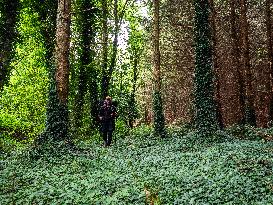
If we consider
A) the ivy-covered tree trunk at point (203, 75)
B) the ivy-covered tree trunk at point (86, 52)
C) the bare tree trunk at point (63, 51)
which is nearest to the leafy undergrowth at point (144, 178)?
the bare tree trunk at point (63, 51)

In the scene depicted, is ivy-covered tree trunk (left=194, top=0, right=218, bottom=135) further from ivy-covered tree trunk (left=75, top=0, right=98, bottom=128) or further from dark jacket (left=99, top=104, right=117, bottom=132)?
ivy-covered tree trunk (left=75, top=0, right=98, bottom=128)

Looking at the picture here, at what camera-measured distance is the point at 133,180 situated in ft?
31.9

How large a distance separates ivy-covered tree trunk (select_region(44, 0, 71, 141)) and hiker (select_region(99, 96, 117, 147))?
117 inches

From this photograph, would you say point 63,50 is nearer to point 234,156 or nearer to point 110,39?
point 234,156

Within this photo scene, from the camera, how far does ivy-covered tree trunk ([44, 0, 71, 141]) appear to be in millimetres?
14508

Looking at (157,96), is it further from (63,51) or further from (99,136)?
(63,51)

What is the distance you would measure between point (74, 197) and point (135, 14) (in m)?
34.3

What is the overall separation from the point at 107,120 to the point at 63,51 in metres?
3.97

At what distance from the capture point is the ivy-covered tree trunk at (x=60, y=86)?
1451 centimetres

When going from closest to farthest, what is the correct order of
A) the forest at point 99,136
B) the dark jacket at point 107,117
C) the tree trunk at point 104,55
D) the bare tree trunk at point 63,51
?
the forest at point 99,136
the bare tree trunk at point 63,51
the dark jacket at point 107,117
the tree trunk at point 104,55

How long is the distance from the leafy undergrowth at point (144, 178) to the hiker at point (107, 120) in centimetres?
315

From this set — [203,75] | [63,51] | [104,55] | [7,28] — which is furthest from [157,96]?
[7,28]

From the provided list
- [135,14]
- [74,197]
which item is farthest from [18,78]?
[135,14]

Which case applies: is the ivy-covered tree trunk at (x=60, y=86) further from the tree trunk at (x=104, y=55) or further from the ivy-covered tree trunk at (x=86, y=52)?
the tree trunk at (x=104, y=55)
